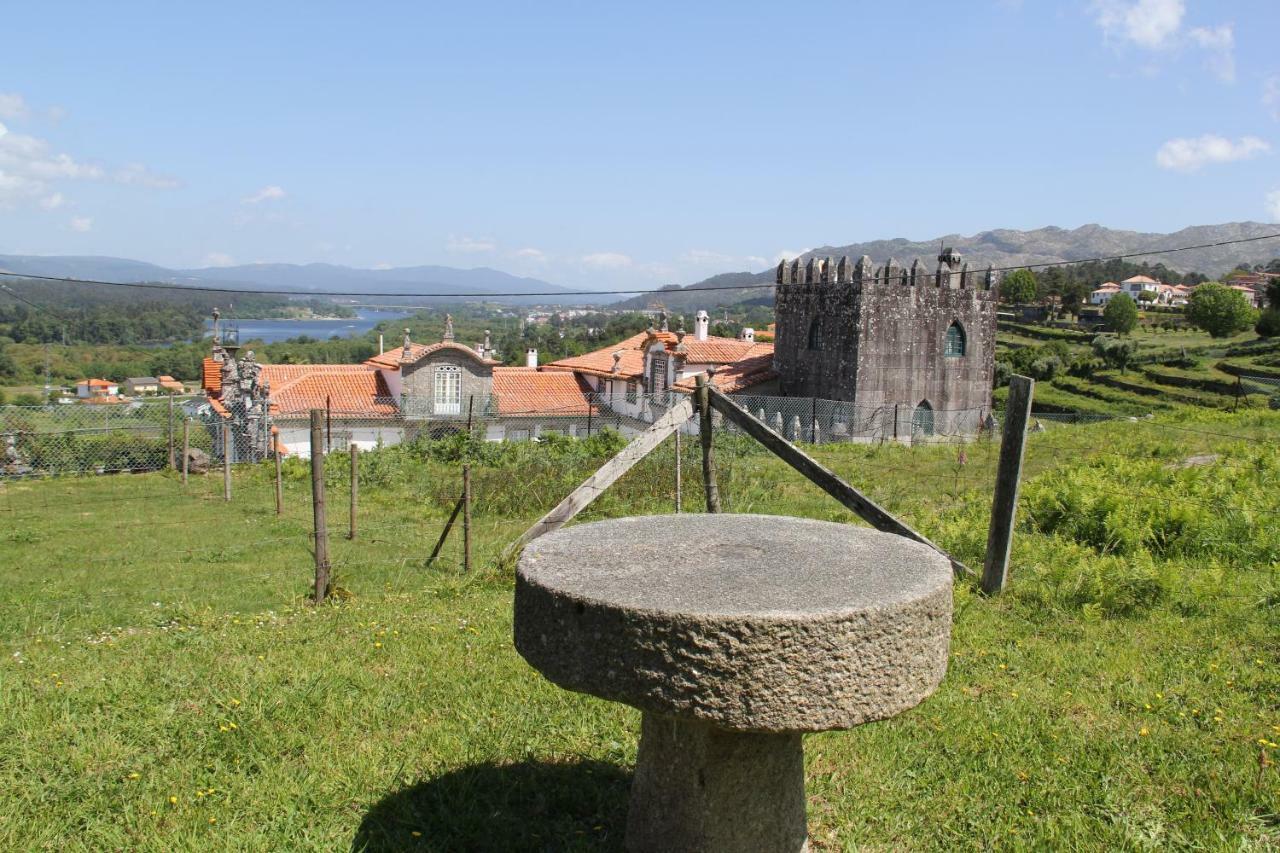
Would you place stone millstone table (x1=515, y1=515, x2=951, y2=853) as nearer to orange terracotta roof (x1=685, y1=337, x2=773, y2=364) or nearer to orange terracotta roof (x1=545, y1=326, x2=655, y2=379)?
orange terracotta roof (x1=685, y1=337, x2=773, y2=364)

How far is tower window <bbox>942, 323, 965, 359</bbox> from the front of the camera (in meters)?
29.1

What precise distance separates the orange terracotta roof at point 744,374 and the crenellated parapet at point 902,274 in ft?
11.1

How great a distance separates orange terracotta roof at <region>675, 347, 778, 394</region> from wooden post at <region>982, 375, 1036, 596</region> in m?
22.2

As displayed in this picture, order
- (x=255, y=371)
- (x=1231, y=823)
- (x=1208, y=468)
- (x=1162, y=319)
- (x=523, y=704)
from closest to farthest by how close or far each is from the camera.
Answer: (x=1231, y=823) < (x=523, y=704) < (x=1208, y=468) < (x=255, y=371) < (x=1162, y=319)

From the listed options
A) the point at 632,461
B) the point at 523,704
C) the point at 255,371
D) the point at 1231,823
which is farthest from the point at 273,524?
the point at 255,371

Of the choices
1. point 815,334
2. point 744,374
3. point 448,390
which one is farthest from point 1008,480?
point 448,390

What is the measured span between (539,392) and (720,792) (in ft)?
108

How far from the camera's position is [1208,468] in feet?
36.6

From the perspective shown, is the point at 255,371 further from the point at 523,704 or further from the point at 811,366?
the point at 523,704

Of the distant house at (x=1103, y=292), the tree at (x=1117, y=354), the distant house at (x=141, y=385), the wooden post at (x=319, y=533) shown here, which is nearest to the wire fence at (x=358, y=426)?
the wooden post at (x=319, y=533)

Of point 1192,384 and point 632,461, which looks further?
point 1192,384

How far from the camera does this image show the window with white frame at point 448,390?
1323 inches

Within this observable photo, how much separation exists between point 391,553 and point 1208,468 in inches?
388

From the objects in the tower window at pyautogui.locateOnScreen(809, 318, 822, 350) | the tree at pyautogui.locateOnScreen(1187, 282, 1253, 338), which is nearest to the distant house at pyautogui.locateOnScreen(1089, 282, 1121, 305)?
the tree at pyautogui.locateOnScreen(1187, 282, 1253, 338)
